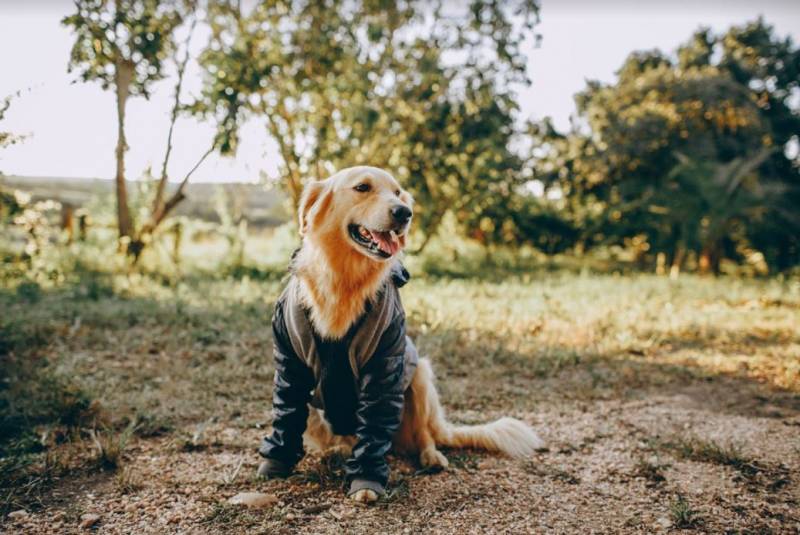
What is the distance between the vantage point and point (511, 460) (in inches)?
118

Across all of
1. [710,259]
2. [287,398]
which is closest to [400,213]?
[287,398]

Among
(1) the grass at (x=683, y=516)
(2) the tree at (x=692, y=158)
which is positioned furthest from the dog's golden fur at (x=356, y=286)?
(2) the tree at (x=692, y=158)

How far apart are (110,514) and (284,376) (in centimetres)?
91

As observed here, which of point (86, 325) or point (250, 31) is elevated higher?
point (250, 31)

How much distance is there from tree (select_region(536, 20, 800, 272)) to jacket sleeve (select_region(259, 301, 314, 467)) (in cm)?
1199

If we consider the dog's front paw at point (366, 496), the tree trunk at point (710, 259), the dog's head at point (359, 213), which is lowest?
the dog's front paw at point (366, 496)

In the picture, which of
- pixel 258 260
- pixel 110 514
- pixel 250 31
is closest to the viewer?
pixel 110 514

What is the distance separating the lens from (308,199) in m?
2.82

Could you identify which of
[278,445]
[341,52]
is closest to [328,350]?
[278,445]

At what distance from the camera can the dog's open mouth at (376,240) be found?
258 centimetres

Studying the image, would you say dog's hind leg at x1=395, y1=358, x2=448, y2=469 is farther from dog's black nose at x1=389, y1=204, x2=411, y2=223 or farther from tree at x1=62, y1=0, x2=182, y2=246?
tree at x1=62, y1=0, x2=182, y2=246

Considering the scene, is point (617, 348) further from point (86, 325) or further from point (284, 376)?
point (86, 325)

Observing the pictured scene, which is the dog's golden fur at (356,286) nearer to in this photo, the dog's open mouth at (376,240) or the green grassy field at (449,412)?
the dog's open mouth at (376,240)

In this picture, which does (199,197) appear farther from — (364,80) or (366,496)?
(366,496)
